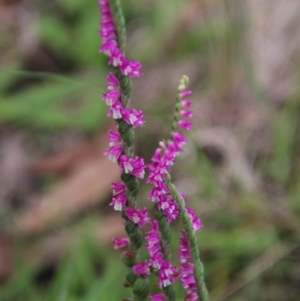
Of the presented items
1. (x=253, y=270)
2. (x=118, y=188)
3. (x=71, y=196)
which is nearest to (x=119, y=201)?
(x=118, y=188)

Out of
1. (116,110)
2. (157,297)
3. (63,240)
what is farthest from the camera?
(63,240)

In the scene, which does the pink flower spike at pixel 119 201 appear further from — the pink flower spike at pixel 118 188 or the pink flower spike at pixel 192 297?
the pink flower spike at pixel 192 297

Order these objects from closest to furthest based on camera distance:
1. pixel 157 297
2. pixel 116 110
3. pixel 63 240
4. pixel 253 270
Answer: pixel 116 110
pixel 157 297
pixel 253 270
pixel 63 240

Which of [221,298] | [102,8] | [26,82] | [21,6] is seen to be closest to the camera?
[102,8]

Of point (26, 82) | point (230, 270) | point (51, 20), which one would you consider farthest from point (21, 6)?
point (230, 270)

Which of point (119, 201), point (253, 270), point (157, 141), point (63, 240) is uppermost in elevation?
point (157, 141)

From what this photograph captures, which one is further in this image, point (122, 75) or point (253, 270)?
point (253, 270)

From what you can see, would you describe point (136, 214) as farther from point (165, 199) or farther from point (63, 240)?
point (63, 240)

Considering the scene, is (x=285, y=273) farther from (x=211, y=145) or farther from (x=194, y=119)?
(x=194, y=119)
